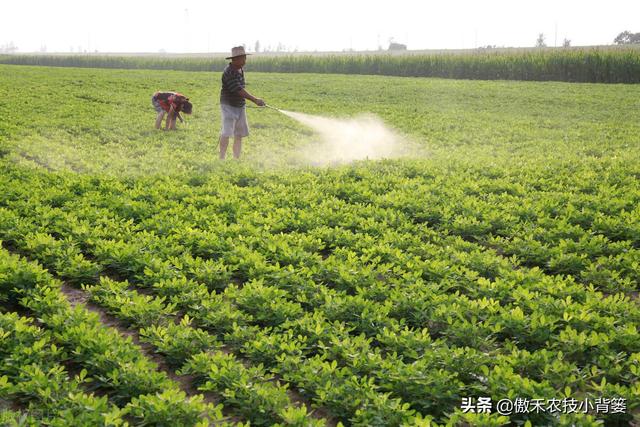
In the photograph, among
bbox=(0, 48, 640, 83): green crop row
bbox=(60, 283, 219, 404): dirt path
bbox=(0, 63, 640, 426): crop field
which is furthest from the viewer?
bbox=(0, 48, 640, 83): green crop row

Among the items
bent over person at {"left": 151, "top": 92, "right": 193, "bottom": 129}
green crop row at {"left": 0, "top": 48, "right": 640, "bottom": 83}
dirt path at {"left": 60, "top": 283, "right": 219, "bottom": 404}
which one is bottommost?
dirt path at {"left": 60, "top": 283, "right": 219, "bottom": 404}

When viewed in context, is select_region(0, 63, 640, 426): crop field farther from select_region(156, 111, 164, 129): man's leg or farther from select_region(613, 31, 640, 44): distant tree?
select_region(613, 31, 640, 44): distant tree

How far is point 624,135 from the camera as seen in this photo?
53.5ft

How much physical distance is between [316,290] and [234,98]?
7.03m

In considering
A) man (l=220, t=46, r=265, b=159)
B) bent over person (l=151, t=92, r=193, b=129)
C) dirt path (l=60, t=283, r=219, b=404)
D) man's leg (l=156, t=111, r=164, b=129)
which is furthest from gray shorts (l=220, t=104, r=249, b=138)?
dirt path (l=60, t=283, r=219, b=404)

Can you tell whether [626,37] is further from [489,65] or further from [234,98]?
[234,98]

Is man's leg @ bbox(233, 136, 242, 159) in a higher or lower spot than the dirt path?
higher

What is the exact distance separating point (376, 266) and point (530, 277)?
1.66 meters

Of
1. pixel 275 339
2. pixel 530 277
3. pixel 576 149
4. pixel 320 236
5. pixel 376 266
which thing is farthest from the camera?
pixel 576 149

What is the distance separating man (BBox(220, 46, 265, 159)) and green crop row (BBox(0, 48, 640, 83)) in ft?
116

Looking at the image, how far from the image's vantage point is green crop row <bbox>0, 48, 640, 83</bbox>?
39.5 metres

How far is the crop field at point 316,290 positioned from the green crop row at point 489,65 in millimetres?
30938

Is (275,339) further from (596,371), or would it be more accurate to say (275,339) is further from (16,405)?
(596,371)

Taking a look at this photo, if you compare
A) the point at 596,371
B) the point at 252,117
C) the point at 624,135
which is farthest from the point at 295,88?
the point at 596,371
